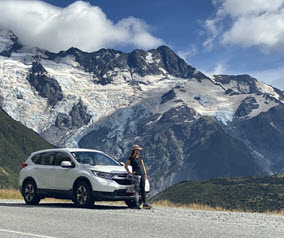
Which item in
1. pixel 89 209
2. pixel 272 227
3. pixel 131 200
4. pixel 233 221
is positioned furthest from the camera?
pixel 131 200

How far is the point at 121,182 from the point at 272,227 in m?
6.45

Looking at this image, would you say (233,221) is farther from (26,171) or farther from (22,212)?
(26,171)

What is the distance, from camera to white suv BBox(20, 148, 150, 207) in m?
17.1

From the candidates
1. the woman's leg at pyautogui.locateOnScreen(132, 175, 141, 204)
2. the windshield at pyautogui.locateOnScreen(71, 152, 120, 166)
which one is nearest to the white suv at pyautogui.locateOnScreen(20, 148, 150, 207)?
the windshield at pyautogui.locateOnScreen(71, 152, 120, 166)

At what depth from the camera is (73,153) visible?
18.8 m

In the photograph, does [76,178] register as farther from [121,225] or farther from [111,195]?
[121,225]

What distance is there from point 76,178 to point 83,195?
2.39 feet

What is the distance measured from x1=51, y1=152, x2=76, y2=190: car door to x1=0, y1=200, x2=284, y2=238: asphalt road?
2.11 meters

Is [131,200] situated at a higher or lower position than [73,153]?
lower

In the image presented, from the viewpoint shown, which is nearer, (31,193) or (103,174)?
(103,174)

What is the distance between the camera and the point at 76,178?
1775 centimetres

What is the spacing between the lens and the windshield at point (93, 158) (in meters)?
18.4

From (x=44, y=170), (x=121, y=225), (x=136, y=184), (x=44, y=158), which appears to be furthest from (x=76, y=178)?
(x=121, y=225)

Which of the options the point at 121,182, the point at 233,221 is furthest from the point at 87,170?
the point at 233,221
